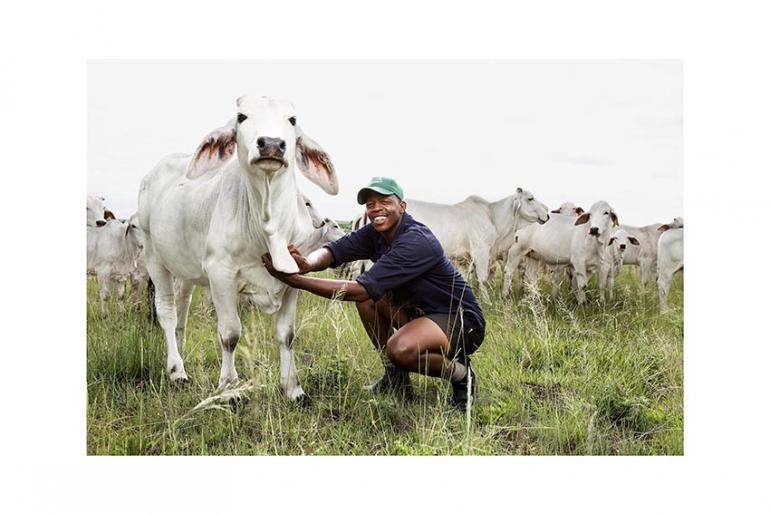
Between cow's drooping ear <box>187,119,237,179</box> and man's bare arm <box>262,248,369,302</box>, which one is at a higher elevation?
cow's drooping ear <box>187,119,237,179</box>

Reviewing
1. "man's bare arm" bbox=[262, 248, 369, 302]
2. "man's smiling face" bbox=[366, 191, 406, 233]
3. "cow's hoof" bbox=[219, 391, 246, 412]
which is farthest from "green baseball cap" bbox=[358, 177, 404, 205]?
"cow's hoof" bbox=[219, 391, 246, 412]

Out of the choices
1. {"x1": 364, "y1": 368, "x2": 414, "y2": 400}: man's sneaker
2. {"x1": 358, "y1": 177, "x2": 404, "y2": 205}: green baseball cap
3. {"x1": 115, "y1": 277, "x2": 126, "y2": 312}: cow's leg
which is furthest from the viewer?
{"x1": 115, "y1": 277, "x2": 126, "y2": 312}: cow's leg

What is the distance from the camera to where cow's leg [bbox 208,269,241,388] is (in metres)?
4.87

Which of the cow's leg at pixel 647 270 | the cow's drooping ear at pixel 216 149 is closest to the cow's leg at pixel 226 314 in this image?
the cow's drooping ear at pixel 216 149

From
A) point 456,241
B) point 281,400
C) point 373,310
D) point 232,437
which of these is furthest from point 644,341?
point 456,241

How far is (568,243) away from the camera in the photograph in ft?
32.9

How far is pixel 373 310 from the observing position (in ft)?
16.8

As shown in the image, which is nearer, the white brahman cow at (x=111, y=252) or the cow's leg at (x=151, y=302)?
the cow's leg at (x=151, y=302)

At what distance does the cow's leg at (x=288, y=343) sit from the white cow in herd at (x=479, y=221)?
4517 millimetres

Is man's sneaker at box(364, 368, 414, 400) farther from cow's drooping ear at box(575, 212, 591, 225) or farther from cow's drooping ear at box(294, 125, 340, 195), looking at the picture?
cow's drooping ear at box(575, 212, 591, 225)

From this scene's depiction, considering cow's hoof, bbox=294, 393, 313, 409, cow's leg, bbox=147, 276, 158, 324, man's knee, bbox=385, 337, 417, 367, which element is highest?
cow's leg, bbox=147, 276, 158, 324

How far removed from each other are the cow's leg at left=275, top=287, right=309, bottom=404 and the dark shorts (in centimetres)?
87

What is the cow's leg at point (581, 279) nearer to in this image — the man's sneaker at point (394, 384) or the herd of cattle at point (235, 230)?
the herd of cattle at point (235, 230)

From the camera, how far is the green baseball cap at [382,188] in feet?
15.5
